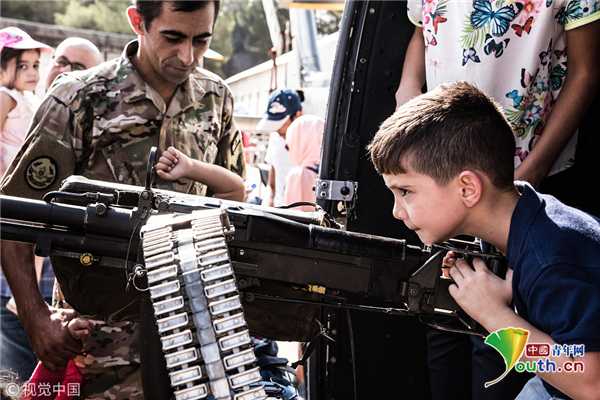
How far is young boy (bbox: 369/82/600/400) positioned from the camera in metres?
1.42

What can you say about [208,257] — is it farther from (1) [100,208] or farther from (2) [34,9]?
(2) [34,9]

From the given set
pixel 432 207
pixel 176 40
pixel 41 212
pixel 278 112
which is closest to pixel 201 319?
pixel 41 212

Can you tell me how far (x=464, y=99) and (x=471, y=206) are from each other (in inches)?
14.0

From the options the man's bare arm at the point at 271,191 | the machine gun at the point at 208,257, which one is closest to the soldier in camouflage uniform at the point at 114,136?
the machine gun at the point at 208,257

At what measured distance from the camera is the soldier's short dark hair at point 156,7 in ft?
7.03

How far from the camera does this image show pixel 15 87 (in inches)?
172

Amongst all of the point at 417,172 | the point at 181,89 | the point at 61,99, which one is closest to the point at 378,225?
the point at 417,172

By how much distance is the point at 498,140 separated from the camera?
165cm

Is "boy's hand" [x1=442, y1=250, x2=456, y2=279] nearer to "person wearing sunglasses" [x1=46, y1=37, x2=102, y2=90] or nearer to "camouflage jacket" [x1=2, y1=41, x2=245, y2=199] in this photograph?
"camouflage jacket" [x1=2, y1=41, x2=245, y2=199]

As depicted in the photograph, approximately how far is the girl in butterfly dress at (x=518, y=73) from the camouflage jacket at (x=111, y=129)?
3.57 ft

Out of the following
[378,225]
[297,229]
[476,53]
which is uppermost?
[476,53]

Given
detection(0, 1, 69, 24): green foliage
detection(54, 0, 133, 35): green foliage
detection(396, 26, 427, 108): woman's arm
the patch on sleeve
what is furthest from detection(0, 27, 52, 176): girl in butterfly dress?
detection(54, 0, 133, 35): green foliage

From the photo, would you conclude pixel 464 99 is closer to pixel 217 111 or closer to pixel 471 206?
pixel 471 206

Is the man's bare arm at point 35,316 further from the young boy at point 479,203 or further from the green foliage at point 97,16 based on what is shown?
the green foliage at point 97,16
